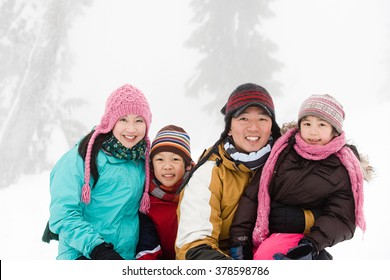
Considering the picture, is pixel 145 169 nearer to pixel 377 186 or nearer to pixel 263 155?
pixel 263 155

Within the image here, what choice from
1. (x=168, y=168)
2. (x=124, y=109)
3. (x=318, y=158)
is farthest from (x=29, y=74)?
(x=318, y=158)

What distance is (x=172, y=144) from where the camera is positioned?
3826mm

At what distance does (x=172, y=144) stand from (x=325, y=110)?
154 centimetres

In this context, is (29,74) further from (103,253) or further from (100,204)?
(103,253)

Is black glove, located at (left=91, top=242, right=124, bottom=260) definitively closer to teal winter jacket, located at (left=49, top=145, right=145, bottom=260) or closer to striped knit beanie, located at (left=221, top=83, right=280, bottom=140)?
teal winter jacket, located at (left=49, top=145, right=145, bottom=260)

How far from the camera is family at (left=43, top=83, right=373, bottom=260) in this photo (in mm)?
3039

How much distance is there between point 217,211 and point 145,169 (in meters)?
0.98

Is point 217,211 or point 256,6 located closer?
point 217,211

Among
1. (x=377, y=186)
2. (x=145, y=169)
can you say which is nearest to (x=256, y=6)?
(x=377, y=186)

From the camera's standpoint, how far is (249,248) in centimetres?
315

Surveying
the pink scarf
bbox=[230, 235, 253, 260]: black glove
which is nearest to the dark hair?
bbox=[230, 235, 253, 260]: black glove

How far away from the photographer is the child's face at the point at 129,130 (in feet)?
11.8

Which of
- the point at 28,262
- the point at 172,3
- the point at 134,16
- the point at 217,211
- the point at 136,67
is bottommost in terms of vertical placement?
the point at 28,262

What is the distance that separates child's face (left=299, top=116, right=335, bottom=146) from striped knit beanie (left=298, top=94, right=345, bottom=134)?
45mm
